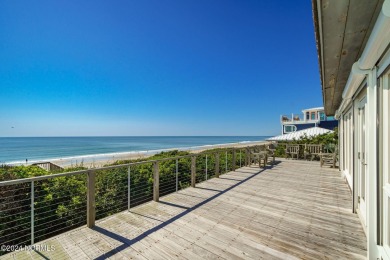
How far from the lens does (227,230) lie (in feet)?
9.04

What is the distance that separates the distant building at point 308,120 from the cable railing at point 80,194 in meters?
15.9

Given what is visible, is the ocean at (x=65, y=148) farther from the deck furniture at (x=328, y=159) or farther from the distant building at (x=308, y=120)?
the deck furniture at (x=328, y=159)

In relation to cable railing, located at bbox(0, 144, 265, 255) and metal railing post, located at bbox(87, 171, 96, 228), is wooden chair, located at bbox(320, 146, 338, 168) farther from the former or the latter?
metal railing post, located at bbox(87, 171, 96, 228)

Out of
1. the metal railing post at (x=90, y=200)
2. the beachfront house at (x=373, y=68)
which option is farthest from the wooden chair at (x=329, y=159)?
the metal railing post at (x=90, y=200)

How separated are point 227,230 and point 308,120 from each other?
865 inches

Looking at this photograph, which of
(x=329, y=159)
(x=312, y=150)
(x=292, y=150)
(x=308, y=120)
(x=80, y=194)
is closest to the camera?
(x=80, y=194)

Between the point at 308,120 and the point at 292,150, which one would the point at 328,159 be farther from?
the point at 308,120

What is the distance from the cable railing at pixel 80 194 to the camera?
2.82 metres

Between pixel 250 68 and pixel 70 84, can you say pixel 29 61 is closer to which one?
pixel 70 84

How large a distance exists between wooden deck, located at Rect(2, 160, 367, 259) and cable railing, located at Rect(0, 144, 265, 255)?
407 mm

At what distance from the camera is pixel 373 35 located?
134 cm

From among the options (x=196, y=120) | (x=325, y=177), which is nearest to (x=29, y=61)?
(x=325, y=177)

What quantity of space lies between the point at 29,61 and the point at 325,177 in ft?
62.8

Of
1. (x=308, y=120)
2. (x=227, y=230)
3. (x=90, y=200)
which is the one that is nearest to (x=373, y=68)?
(x=227, y=230)
